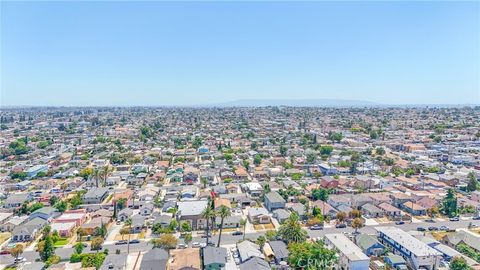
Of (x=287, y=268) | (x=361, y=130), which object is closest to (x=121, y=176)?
(x=287, y=268)

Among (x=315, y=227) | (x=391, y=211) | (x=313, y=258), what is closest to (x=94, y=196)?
(x=315, y=227)

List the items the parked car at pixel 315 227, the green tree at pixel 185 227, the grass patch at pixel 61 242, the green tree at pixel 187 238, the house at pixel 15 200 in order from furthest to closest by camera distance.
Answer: the house at pixel 15 200, the parked car at pixel 315 227, the green tree at pixel 185 227, the grass patch at pixel 61 242, the green tree at pixel 187 238

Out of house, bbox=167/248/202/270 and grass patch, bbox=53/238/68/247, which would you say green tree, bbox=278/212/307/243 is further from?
grass patch, bbox=53/238/68/247

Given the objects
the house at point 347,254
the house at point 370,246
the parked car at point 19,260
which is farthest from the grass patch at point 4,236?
the house at point 370,246

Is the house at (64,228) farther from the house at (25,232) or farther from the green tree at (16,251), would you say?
the green tree at (16,251)

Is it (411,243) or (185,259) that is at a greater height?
(411,243)

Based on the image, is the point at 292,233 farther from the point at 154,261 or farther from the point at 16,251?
the point at 16,251

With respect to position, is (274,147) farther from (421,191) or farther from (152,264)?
(152,264)
